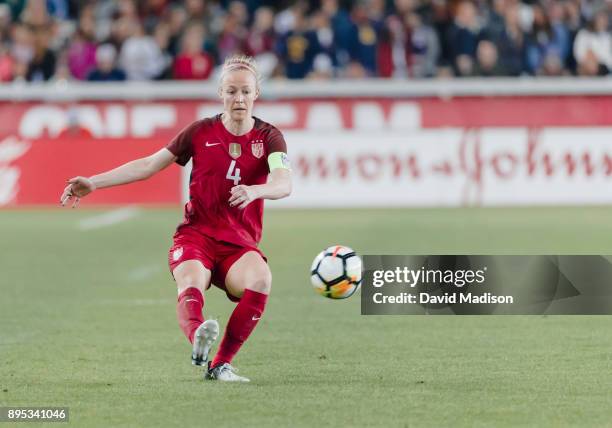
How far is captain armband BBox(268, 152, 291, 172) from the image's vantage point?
25.0 ft

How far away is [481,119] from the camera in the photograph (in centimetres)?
2012

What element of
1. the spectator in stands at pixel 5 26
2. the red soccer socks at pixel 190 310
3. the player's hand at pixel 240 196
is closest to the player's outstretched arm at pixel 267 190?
the player's hand at pixel 240 196

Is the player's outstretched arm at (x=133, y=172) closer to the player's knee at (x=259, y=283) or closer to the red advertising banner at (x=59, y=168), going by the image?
the player's knee at (x=259, y=283)

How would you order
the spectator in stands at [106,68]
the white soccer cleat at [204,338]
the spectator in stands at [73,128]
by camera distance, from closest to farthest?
the white soccer cleat at [204,338] → the spectator in stands at [73,128] → the spectator in stands at [106,68]

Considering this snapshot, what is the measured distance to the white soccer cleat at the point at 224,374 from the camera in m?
7.40

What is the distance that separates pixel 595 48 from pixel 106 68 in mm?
7355

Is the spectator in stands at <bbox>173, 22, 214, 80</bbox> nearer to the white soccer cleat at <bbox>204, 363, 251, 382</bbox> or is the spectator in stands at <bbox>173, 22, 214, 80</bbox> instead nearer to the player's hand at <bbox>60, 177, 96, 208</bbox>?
→ the player's hand at <bbox>60, 177, 96, 208</bbox>

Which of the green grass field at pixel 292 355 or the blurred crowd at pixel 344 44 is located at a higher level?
the blurred crowd at pixel 344 44

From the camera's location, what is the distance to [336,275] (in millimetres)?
8344

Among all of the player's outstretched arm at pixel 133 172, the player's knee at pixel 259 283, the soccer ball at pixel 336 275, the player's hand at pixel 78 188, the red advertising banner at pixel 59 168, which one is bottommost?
the player's knee at pixel 259 283

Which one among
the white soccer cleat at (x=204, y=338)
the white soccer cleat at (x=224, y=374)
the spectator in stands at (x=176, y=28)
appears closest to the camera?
the white soccer cleat at (x=204, y=338)

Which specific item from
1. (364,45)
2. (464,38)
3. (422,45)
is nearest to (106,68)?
(364,45)

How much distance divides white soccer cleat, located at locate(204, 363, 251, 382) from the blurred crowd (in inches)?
554

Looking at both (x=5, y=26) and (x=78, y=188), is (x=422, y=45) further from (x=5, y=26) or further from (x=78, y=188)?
(x=78, y=188)
